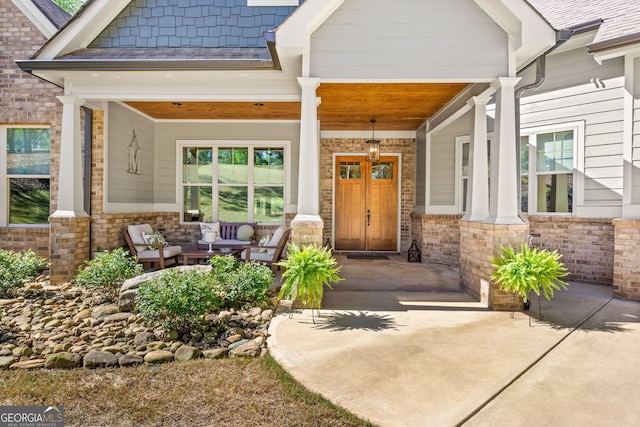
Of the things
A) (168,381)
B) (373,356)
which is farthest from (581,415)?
(168,381)

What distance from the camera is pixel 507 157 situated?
4.96 metres

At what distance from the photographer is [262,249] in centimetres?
717

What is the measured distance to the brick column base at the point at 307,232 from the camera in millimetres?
4953

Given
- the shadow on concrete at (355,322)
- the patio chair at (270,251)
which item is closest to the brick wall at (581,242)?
the shadow on concrete at (355,322)

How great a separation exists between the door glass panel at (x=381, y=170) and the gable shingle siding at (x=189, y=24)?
461 centimetres

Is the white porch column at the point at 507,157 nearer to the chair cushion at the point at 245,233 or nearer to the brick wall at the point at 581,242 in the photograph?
the brick wall at the point at 581,242

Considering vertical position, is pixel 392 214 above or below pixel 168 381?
above

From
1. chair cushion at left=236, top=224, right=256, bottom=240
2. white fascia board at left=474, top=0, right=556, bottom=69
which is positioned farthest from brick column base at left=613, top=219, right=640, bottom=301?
chair cushion at left=236, top=224, right=256, bottom=240

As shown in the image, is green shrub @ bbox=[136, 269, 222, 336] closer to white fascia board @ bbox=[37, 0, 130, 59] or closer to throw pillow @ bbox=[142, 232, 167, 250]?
throw pillow @ bbox=[142, 232, 167, 250]

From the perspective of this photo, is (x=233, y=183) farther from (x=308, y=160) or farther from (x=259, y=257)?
(x=308, y=160)

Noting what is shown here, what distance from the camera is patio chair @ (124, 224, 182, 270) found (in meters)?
6.88

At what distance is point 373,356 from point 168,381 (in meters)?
1.67

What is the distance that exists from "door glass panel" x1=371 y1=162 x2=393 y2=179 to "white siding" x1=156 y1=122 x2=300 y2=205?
7.68ft

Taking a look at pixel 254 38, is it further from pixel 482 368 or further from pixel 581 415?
pixel 581 415
